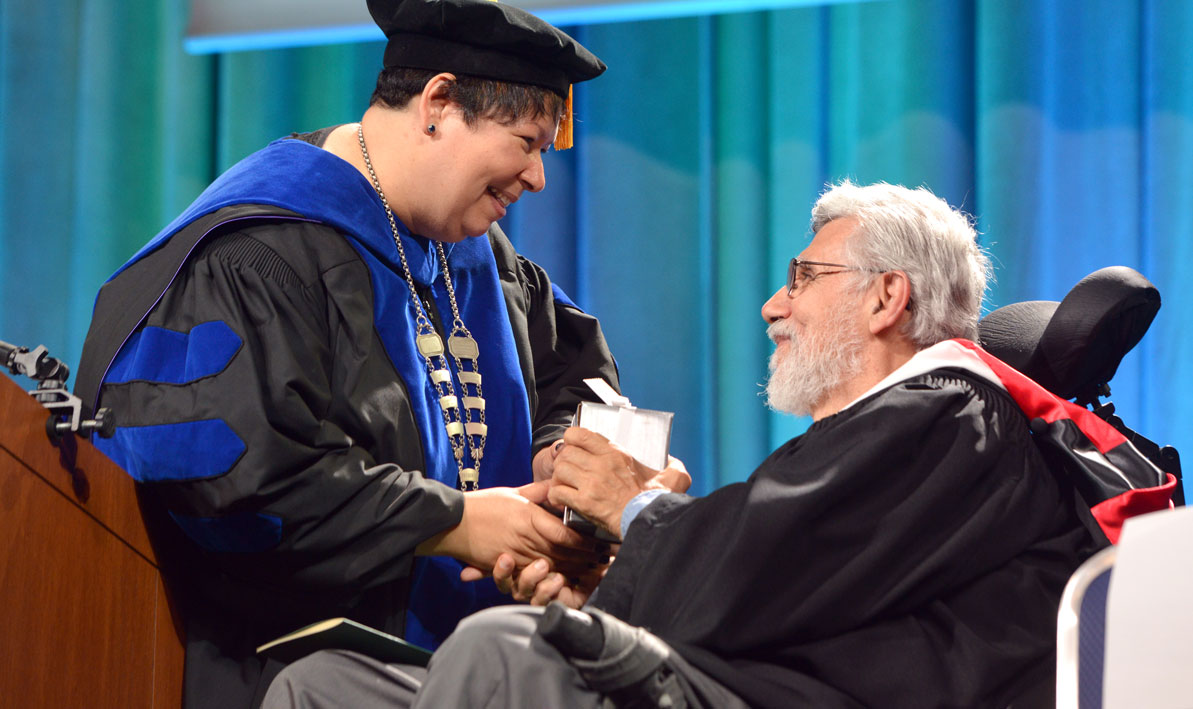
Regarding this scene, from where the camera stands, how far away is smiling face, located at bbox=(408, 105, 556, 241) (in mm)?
2270

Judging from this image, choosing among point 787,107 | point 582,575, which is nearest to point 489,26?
point 582,575

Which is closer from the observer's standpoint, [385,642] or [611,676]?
[611,676]

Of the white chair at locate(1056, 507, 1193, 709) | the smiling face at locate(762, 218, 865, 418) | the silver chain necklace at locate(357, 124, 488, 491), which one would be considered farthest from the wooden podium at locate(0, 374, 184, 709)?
the white chair at locate(1056, 507, 1193, 709)

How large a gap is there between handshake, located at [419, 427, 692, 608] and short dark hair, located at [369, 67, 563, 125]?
0.61 metres

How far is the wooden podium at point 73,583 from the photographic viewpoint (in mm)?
1563

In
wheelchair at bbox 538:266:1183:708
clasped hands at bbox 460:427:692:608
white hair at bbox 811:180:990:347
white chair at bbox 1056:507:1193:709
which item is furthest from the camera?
white hair at bbox 811:180:990:347

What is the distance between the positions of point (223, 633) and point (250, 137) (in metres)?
2.13

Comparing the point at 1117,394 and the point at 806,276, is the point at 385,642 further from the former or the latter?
the point at 1117,394

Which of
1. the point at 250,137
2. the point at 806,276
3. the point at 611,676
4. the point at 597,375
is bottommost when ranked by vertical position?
the point at 611,676

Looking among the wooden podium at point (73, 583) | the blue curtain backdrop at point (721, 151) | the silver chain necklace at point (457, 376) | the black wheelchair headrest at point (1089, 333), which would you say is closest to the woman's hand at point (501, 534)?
the silver chain necklace at point (457, 376)

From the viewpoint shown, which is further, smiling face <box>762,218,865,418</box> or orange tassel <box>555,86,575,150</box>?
orange tassel <box>555,86,575,150</box>

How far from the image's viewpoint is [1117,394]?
324cm

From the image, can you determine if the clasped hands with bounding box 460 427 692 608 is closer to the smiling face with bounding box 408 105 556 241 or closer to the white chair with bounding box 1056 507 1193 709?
the smiling face with bounding box 408 105 556 241

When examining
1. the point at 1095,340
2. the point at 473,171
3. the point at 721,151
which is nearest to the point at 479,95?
the point at 473,171
